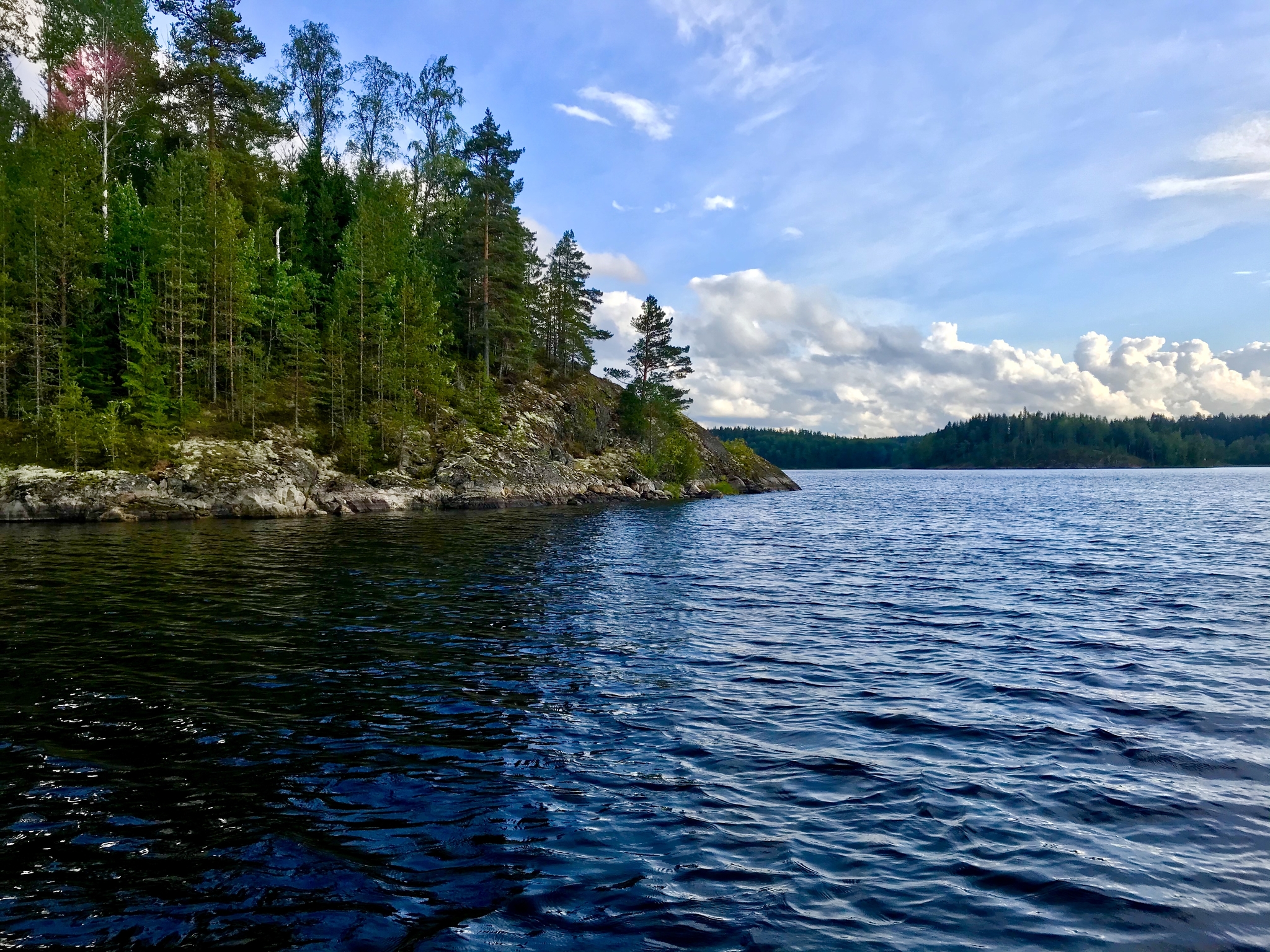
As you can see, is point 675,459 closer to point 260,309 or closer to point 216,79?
point 260,309

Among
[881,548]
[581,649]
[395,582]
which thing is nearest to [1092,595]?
[881,548]

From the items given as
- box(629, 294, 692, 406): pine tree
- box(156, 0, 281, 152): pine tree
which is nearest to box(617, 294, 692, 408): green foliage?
box(629, 294, 692, 406): pine tree

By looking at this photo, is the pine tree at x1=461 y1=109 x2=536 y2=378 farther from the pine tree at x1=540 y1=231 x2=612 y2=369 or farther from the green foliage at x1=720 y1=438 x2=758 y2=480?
the green foliage at x1=720 y1=438 x2=758 y2=480

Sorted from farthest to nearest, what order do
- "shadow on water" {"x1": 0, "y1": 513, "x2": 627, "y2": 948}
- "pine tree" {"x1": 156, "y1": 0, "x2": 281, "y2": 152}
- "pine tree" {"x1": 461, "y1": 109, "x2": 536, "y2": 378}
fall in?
"pine tree" {"x1": 461, "y1": 109, "x2": 536, "y2": 378}
"pine tree" {"x1": 156, "y1": 0, "x2": 281, "y2": 152}
"shadow on water" {"x1": 0, "y1": 513, "x2": 627, "y2": 948}

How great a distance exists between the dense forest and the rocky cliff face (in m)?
2.24

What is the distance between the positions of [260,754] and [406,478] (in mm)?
49204

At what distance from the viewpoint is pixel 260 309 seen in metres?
54.0

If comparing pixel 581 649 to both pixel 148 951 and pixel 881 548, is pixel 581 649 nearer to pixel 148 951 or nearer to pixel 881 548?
pixel 148 951

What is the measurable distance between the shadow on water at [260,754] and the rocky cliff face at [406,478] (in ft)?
76.2

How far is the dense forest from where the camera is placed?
44.9 m

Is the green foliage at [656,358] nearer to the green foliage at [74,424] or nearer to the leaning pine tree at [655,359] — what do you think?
the leaning pine tree at [655,359]

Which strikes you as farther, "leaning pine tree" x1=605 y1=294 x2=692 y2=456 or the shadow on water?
"leaning pine tree" x1=605 y1=294 x2=692 y2=456

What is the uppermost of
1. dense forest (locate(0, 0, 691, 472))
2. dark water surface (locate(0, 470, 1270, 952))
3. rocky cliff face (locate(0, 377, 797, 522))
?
dense forest (locate(0, 0, 691, 472))

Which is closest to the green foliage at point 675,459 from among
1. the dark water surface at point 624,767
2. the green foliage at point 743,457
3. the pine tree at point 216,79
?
the green foliage at point 743,457
